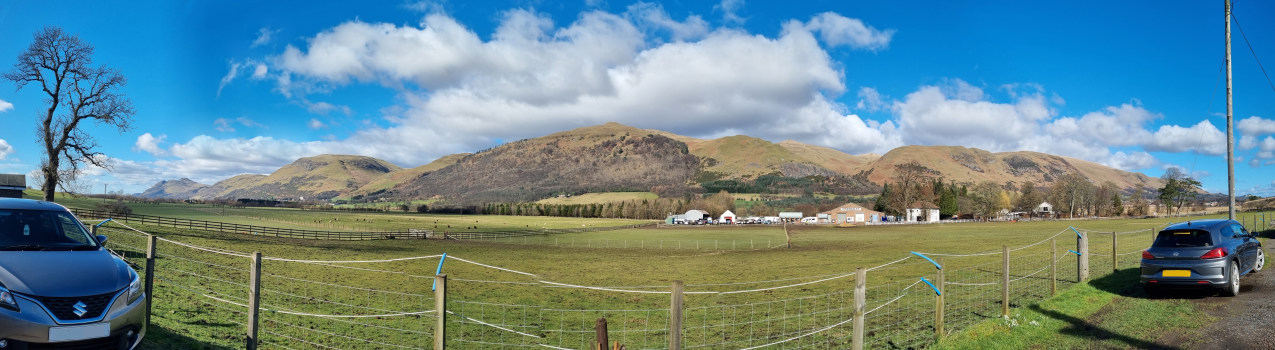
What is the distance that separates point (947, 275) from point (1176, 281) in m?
10.4

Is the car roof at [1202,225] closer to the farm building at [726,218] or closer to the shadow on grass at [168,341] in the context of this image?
the shadow on grass at [168,341]

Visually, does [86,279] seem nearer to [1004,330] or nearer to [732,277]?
[1004,330]

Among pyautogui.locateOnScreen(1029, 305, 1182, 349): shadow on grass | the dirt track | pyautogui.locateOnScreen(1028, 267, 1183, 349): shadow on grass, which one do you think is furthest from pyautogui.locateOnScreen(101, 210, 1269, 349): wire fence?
the dirt track

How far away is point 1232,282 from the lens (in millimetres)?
12539

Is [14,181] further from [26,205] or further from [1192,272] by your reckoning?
[1192,272]

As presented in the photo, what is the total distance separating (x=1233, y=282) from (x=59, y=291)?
67.5 feet

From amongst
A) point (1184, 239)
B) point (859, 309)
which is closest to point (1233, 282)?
point (1184, 239)

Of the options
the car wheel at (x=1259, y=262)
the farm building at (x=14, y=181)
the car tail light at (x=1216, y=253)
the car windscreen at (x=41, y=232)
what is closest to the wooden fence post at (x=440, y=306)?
the car windscreen at (x=41, y=232)

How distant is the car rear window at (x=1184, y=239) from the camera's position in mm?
12859

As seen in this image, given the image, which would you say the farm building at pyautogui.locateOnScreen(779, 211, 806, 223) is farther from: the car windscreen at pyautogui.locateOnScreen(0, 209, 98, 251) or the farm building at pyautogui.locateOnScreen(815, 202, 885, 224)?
the car windscreen at pyautogui.locateOnScreen(0, 209, 98, 251)

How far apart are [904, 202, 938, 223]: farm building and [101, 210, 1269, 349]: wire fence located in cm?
11231

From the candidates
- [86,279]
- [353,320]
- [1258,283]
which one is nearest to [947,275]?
[1258,283]

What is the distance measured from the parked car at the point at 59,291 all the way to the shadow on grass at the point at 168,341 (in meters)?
1.86

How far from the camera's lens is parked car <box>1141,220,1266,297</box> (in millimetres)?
12312
